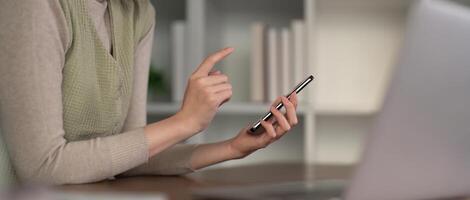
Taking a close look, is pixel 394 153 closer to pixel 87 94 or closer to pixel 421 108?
pixel 421 108

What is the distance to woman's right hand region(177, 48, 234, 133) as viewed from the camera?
4.59ft

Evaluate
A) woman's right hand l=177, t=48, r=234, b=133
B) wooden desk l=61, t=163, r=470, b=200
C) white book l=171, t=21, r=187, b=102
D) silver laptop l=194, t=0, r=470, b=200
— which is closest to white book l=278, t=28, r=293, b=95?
white book l=171, t=21, r=187, b=102

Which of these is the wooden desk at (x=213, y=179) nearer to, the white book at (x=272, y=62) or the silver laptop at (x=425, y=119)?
the silver laptop at (x=425, y=119)

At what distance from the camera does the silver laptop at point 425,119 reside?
0.82 meters

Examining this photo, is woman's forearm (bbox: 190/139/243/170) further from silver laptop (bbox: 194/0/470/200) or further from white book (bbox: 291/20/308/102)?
white book (bbox: 291/20/308/102)

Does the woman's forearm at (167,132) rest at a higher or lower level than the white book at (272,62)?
lower

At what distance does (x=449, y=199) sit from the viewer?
3.15ft

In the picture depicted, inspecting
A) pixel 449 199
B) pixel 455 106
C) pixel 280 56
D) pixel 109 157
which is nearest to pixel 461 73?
pixel 455 106

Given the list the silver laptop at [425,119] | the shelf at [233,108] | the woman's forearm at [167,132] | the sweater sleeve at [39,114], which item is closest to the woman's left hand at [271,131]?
the woman's forearm at [167,132]

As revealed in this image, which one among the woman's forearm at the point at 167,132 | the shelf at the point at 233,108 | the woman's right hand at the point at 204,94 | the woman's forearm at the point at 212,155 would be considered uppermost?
the woman's right hand at the point at 204,94

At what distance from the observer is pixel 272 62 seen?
2.85m

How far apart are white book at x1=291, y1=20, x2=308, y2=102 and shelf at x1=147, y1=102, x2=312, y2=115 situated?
0.11 metres

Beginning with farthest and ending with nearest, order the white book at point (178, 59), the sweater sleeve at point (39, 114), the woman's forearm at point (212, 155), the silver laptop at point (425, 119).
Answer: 1. the white book at point (178, 59)
2. the woman's forearm at point (212, 155)
3. the sweater sleeve at point (39, 114)
4. the silver laptop at point (425, 119)

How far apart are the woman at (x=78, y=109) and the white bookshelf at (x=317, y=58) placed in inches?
50.7
